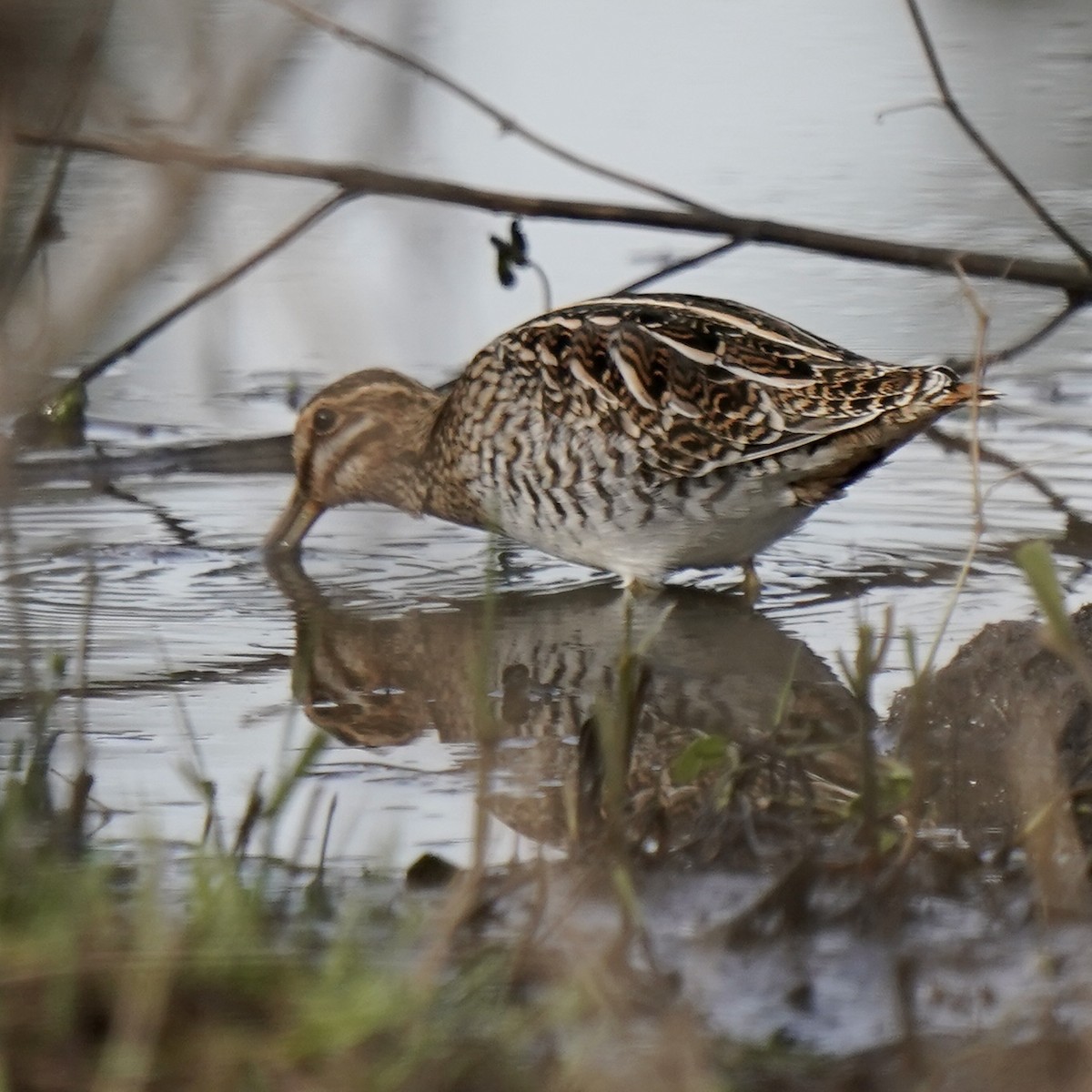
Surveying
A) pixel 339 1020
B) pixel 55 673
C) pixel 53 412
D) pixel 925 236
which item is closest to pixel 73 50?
pixel 339 1020

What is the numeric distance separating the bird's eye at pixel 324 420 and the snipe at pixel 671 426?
1.61 feet

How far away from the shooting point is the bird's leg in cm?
510

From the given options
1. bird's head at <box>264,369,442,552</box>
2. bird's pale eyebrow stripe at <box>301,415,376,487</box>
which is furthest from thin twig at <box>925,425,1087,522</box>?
bird's pale eyebrow stripe at <box>301,415,376,487</box>

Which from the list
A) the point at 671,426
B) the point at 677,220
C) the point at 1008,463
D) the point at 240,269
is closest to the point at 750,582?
the point at 671,426

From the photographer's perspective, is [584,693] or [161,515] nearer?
[584,693]

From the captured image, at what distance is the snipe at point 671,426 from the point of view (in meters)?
4.83

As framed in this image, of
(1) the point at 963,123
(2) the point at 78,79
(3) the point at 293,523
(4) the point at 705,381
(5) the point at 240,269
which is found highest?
(1) the point at 963,123

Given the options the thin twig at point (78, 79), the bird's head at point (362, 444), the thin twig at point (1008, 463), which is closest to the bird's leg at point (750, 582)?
the thin twig at point (1008, 463)

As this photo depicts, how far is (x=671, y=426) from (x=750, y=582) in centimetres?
47

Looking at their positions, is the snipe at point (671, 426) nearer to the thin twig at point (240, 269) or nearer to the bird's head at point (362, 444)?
the bird's head at point (362, 444)

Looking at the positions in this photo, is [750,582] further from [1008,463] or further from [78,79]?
[78,79]

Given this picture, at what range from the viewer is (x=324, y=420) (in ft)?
19.5

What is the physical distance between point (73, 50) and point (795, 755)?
1.68m

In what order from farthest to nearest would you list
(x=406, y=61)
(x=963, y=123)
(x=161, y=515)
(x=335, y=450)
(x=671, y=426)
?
(x=335, y=450) < (x=161, y=515) < (x=963, y=123) < (x=671, y=426) < (x=406, y=61)
